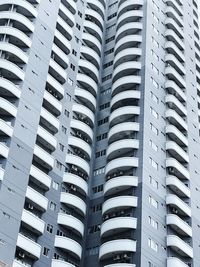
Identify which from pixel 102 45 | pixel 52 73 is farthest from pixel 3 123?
pixel 102 45

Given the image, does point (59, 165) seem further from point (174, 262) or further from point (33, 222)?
point (174, 262)

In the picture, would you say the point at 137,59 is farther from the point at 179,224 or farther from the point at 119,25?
the point at 179,224

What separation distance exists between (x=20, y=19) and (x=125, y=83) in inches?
639

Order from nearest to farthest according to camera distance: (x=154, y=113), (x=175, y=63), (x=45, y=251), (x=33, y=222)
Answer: (x=33, y=222), (x=45, y=251), (x=154, y=113), (x=175, y=63)

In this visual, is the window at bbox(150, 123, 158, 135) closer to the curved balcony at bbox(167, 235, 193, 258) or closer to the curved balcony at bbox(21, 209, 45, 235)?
the curved balcony at bbox(167, 235, 193, 258)

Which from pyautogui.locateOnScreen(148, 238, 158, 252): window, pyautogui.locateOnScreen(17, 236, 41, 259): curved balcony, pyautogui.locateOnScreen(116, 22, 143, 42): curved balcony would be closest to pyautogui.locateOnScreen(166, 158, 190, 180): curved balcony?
pyautogui.locateOnScreen(148, 238, 158, 252): window

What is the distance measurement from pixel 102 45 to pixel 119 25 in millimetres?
4089

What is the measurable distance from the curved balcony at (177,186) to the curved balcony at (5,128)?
2039 cm

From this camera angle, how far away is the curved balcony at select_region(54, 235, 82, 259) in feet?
202

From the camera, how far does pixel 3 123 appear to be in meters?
59.8

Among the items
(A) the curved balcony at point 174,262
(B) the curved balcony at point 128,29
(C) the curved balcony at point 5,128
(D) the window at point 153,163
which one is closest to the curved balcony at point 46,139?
(C) the curved balcony at point 5,128

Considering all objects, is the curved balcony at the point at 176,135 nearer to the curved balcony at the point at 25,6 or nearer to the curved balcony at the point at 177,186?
the curved balcony at the point at 177,186

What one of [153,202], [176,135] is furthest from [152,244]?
[176,135]

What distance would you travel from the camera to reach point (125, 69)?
7831 cm
